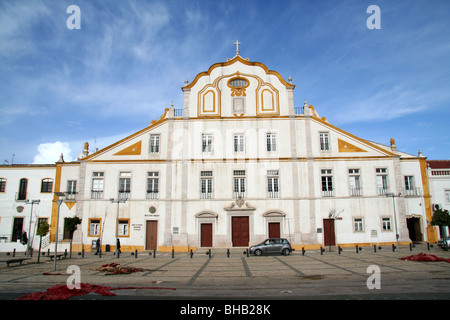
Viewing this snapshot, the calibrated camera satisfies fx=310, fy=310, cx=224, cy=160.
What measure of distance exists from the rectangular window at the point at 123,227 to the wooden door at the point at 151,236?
2.00m

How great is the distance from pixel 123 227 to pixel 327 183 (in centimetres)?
2064

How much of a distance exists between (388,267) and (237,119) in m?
19.5

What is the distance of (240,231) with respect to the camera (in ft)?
99.3

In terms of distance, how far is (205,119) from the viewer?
32.2 meters

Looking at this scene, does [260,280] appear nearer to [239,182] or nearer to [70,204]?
[239,182]

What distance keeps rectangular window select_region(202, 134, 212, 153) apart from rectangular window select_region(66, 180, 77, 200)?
13778mm

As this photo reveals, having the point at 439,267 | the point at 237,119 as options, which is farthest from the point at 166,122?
the point at 439,267

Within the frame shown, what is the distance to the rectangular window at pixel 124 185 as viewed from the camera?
30969 mm

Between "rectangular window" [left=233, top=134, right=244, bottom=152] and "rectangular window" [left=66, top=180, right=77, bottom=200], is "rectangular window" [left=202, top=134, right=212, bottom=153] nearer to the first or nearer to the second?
A: "rectangular window" [left=233, top=134, right=244, bottom=152]

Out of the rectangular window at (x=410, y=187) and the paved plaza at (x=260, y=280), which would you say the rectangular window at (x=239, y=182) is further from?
the rectangular window at (x=410, y=187)

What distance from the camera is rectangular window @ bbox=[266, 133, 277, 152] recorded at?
3166 centimetres

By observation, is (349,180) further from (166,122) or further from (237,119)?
(166,122)

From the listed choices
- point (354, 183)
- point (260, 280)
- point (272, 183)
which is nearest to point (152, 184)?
point (272, 183)

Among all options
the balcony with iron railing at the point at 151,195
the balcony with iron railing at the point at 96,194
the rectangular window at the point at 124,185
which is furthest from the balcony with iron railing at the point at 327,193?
the balcony with iron railing at the point at 96,194
